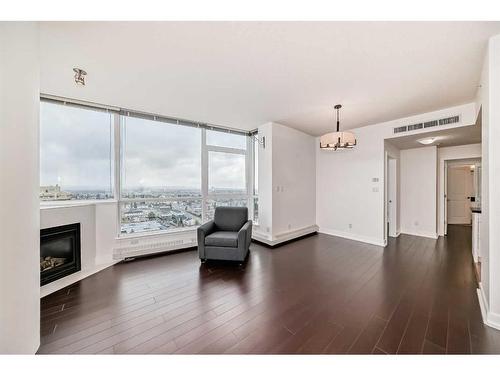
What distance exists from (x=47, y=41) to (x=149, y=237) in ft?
9.33

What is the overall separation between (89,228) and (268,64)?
3.38 m

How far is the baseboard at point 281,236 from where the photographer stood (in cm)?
396

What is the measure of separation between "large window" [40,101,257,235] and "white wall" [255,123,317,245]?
774 mm

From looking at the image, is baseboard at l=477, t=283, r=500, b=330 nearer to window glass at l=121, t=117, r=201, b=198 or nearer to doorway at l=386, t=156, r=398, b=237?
doorway at l=386, t=156, r=398, b=237

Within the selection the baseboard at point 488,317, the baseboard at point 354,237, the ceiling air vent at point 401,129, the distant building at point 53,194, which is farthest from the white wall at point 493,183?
the distant building at point 53,194

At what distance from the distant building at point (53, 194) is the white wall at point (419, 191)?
7.24 metres

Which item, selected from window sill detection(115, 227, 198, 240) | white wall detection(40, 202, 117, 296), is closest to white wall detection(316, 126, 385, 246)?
window sill detection(115, 227, 198, 240)

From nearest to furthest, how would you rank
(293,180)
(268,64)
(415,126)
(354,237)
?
(268,64), (415,126), (354,237), (293,180)

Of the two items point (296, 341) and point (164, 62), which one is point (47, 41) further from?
point (296, 341)

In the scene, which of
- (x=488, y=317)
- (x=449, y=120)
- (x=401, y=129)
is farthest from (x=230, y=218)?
(x=449, y=120)

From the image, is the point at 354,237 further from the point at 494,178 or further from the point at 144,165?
the point at 144,165

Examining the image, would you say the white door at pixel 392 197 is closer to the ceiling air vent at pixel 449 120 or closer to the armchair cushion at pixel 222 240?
the ceiling air vent at pixel 449 120

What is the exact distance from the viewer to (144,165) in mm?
3578

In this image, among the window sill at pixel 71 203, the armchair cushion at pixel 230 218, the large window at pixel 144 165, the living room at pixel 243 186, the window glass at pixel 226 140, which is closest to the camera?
the living room at pixel 243 186
